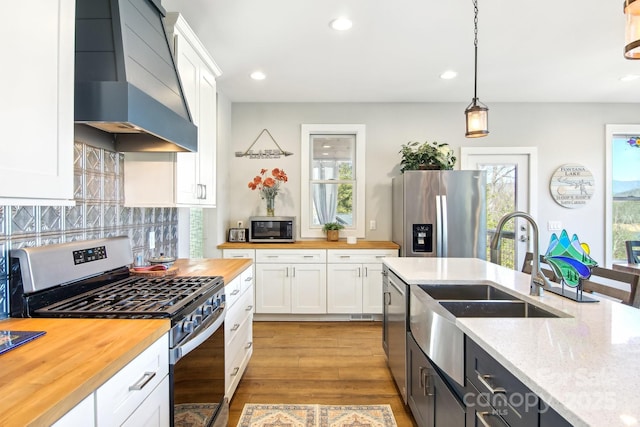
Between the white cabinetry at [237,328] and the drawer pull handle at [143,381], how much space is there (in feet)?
2.69

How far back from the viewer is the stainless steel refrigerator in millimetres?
3508

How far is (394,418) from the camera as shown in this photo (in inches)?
80.1

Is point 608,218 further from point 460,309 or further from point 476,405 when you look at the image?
point 476,405

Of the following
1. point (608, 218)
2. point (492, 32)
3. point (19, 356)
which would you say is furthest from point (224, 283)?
point (608, 218)

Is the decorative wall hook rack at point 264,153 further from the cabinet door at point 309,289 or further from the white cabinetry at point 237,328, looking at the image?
the white cabinetry at point 237,328

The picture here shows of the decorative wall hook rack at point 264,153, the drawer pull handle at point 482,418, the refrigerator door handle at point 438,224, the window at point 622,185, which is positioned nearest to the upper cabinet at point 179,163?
the decorative wall hook rack at point 264,153

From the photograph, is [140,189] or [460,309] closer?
[460,309]

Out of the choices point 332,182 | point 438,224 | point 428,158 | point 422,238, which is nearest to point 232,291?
point 422,238

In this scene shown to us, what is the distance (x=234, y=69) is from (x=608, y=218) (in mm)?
4628

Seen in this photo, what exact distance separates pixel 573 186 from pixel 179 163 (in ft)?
14.6

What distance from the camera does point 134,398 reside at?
100 centimetres

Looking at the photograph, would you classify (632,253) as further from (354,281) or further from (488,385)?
(488,385)

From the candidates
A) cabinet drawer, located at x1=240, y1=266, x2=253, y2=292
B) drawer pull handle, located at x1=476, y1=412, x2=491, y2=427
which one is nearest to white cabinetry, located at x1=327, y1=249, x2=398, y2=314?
cabinet drawer, located at x1=240, y1=266, x2=253, y2=292

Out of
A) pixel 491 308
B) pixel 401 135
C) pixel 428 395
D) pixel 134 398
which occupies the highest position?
pixel 401 135
